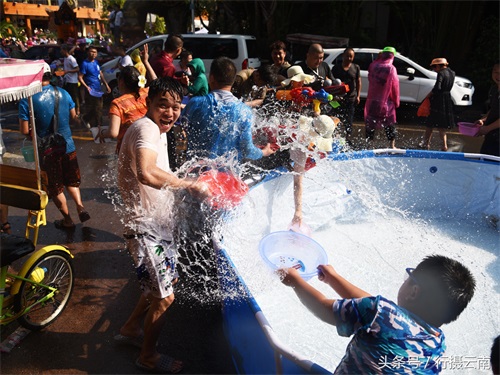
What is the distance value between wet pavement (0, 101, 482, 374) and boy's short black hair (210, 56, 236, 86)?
1.95 meters

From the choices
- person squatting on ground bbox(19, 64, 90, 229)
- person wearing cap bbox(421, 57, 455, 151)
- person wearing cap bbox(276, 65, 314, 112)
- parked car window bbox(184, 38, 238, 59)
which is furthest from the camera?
parked car window bbox(184, 38, 238, 59)

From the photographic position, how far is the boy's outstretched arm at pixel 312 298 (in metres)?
2.06

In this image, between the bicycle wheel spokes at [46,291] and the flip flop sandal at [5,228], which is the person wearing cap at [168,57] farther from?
the bicycle wheel spokes at [46,291]

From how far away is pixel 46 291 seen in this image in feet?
11.8

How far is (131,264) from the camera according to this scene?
4570 mm

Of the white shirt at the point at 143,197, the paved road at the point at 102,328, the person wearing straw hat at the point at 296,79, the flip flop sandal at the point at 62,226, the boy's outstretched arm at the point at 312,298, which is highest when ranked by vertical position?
the person wearing straw hat at the point at 296,79

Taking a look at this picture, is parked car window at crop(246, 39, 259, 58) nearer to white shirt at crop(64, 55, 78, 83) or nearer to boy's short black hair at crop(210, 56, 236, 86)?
white shirt at crop(64, 55, 78, 83)

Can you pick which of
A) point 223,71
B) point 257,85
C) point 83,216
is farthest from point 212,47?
point 223,71

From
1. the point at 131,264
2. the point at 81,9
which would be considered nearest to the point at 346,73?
the point at 131,264

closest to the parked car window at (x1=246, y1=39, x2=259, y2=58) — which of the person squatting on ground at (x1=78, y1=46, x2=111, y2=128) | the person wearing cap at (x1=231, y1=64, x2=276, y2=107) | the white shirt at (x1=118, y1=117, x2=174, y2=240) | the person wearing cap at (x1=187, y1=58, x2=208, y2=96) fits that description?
the person squatting on ground at (x1=78, y1=46, x2=111, y2=128)

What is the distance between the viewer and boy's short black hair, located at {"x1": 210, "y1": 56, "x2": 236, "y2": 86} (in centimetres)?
366

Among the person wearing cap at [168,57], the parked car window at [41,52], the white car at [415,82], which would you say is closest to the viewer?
the person wearing cap at [168,57]

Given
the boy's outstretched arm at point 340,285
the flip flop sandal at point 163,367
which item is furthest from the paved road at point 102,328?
the boy's outstretched arm at point 340,285

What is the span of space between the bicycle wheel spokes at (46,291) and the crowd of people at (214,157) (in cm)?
71
